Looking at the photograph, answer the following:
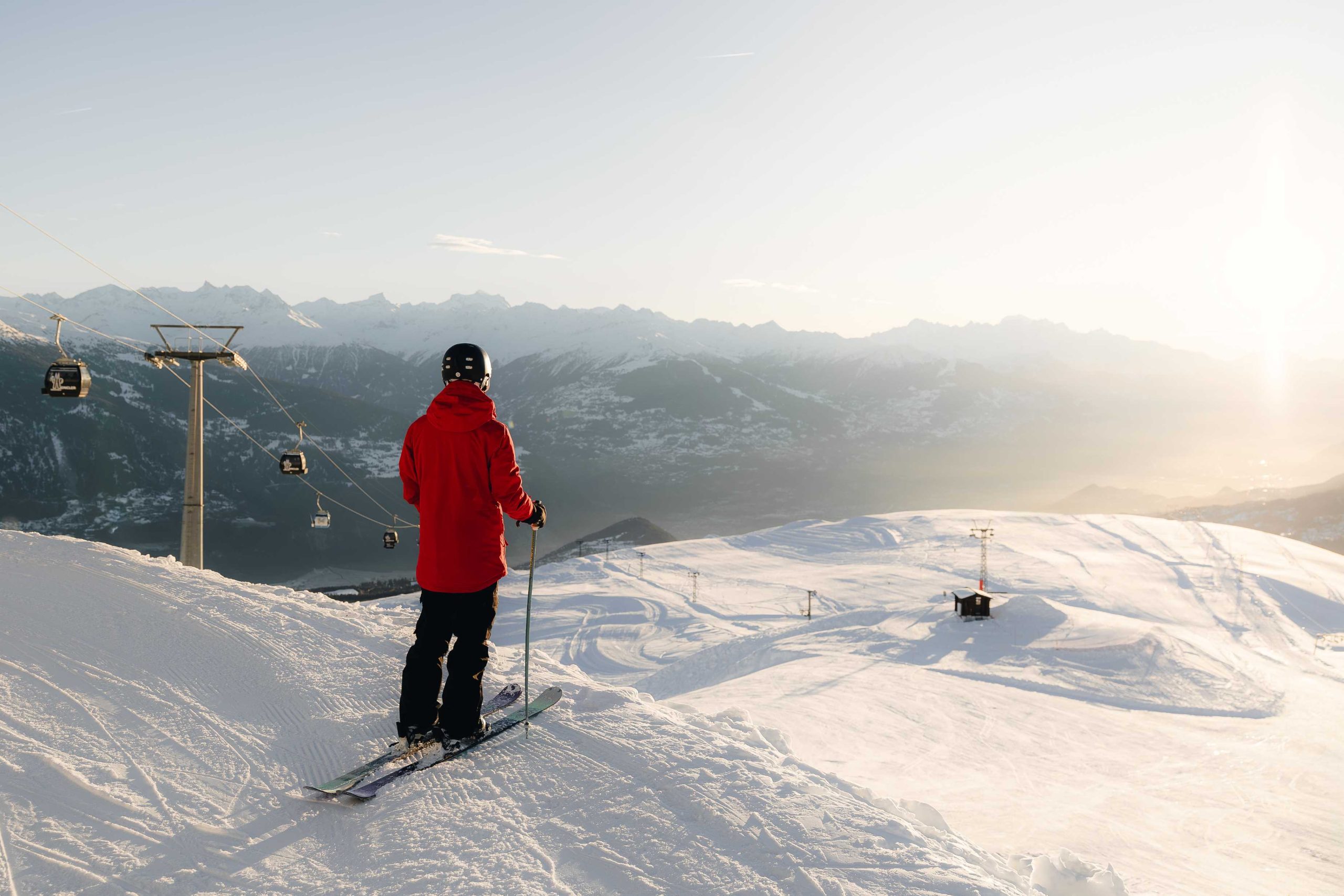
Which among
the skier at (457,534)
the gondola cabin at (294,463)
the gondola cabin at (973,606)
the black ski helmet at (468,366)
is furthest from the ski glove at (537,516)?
the gondola cabin at (973,606)

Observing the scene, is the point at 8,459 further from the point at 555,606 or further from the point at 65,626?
the point at 65,626

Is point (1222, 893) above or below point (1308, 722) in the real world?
above

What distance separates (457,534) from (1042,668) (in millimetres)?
30473

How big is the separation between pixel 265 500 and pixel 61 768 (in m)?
182

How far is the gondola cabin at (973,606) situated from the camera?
35688 mm

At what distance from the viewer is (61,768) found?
3.66m

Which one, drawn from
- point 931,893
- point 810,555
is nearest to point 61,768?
point 931,893

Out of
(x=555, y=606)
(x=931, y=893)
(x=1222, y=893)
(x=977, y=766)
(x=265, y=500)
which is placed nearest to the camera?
(x=931, y=893)

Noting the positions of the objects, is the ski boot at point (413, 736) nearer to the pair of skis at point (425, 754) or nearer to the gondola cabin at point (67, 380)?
the pair of skis at point (425, 754)

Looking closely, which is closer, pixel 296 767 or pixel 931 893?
pixel 931 893

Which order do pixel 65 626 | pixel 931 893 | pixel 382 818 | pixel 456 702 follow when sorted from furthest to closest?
1. pixel 65 626
2. pixel 456 702
3. pixel 382 818
4. pixel 931 893

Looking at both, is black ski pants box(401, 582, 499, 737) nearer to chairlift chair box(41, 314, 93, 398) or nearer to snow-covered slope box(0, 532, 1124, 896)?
snow-covered slope box(0, 532, 1124, 896)

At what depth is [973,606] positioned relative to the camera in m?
35.9

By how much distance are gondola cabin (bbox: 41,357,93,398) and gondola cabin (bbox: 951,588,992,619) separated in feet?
115
